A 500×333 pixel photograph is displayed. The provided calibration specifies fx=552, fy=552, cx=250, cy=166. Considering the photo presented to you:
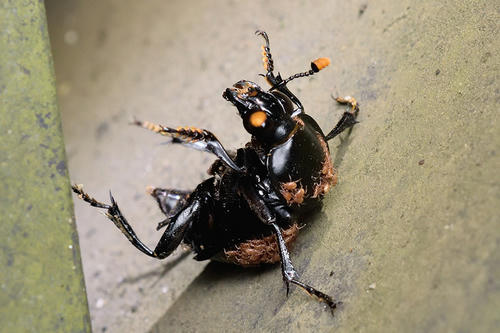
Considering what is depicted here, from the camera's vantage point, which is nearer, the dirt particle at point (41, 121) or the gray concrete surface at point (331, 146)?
the gray concrete surface at point (331, 146)

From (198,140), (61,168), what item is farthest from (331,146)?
(61,168)

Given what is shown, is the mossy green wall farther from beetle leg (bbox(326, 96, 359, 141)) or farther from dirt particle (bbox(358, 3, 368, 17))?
dirt particle (bbox(358, 3, 368, 17))

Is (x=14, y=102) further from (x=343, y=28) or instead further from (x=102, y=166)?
(x=102, y=166)

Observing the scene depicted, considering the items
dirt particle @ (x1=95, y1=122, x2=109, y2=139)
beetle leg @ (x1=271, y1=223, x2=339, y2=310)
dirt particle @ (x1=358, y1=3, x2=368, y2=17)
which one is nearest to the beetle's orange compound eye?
beetle leg @ (x1=271, y1=223, x2=339, y2=310)

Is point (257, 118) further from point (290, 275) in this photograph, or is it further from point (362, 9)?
point (362, 9)

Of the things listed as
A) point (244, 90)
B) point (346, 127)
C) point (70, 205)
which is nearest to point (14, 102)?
point (70, 205)

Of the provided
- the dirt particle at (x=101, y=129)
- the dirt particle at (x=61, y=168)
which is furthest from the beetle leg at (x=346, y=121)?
the dirt particle at (x=101, y=129)

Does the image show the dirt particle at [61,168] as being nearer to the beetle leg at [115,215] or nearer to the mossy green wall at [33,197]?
the mossy green wall at [33,197]
